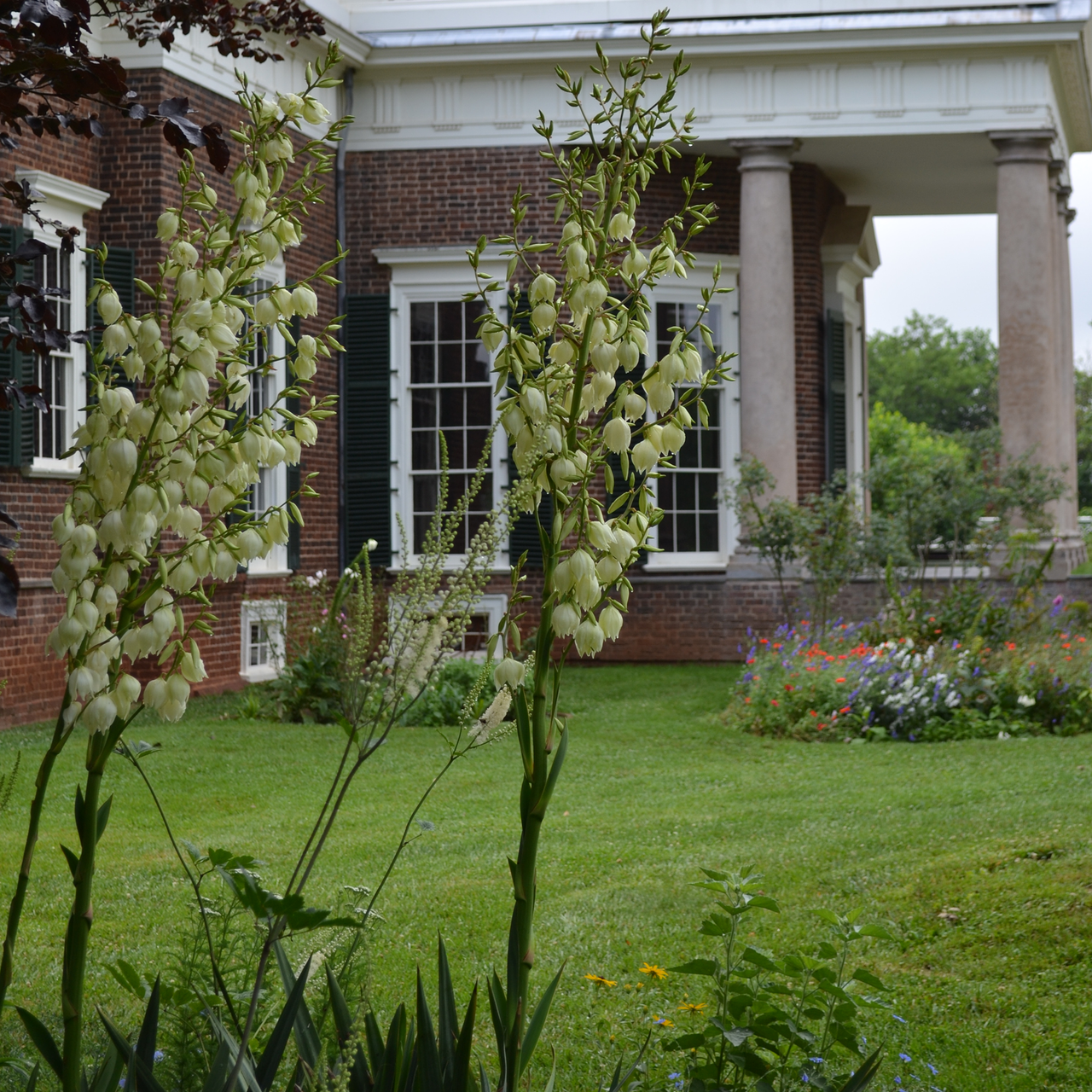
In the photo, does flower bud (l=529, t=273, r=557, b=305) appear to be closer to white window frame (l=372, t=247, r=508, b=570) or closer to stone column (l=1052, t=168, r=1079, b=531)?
white window frame (l=372, t=247, r=508, b=570)

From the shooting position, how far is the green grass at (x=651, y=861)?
4285 millimetres

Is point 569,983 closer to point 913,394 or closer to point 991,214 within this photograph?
point 991,214

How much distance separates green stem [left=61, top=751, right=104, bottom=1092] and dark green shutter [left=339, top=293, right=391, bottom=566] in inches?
508

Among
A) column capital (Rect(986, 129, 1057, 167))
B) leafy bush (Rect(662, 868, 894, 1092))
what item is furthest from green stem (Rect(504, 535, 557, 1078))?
column capital (Rect(986, 129, 1057, 167))

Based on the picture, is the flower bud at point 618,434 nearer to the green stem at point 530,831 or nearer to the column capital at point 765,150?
the green stem at point 530,831

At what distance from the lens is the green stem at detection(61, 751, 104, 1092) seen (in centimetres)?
206

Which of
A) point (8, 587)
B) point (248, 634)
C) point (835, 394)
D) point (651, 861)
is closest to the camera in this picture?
point (8, 587)

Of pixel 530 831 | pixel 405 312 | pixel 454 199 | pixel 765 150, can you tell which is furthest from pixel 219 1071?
pixel 765 150

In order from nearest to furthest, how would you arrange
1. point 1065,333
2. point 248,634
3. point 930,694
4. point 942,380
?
point 930,694
point 248,634
point 1065,333
point 942,380

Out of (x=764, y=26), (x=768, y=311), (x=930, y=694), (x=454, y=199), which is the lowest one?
(x=930, y=694)

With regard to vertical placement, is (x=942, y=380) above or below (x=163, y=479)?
above

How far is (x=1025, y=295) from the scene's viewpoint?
14.6 metres

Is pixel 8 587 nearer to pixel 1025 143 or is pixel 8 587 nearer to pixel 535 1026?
pixel 535 1026

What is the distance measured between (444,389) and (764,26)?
5.17 metres
